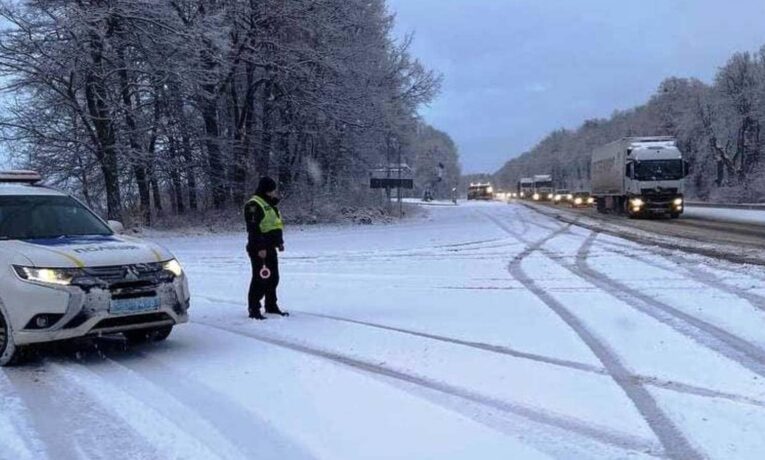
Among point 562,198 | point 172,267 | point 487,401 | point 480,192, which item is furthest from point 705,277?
point 480,192

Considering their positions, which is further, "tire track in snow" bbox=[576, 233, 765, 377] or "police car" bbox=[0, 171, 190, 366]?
"tire track in snow" bbox=[576, 233, 765, 377]

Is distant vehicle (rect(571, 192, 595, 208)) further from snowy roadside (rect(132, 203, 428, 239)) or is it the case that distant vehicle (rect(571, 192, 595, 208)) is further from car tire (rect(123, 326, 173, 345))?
car tire (rect(123, 326, 173, 345))

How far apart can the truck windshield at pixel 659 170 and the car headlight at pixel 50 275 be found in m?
32.9

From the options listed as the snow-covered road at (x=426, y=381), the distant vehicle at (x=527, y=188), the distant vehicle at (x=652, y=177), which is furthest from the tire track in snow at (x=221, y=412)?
the distant vehicle at (x=527, y=188)

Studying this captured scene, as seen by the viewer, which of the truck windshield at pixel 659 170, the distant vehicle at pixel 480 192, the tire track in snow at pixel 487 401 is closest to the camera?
the tire track in snow at pixel 487 401

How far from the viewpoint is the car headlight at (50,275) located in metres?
6.64

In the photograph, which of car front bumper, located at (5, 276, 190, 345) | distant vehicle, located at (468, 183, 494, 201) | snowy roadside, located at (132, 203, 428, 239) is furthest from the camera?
distant vehicle, located at (468, 183, 494, 201)

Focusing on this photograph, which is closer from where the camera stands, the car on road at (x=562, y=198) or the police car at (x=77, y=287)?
the police car at (x=77, y=287)

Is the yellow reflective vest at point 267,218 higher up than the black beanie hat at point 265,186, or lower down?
lower down

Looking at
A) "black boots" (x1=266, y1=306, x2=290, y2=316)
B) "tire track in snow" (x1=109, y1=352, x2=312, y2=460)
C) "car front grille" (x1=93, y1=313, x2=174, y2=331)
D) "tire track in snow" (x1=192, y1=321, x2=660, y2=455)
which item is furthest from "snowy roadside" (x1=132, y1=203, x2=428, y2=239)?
"tire track in snow" (x1=192, y1=321, x2=660, y2=455)

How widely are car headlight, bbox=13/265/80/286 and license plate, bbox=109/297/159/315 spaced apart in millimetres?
434

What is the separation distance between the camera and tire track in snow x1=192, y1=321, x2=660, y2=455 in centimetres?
473

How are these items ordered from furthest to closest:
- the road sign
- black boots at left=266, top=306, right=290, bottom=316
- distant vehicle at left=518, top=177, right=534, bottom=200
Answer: distant vehicle at left=518, top=177, right=534, bottom=200
the road sign
black boots at left=266, top=306, right=290, bottom=316

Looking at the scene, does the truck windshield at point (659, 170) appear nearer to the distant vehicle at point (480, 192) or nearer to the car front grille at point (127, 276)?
the car front grille at point (127, 276)
